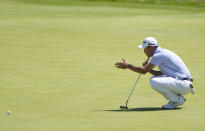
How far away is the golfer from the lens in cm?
966

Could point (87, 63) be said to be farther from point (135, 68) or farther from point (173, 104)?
point (135, 68)

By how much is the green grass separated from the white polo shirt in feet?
2.07

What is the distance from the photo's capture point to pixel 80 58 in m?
18.4

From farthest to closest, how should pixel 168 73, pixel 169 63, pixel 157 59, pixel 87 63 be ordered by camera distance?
pixel 87 63
pixel 168 73
pixel 169 63
pixel 157 59

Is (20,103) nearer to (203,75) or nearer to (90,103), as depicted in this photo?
(90,103)

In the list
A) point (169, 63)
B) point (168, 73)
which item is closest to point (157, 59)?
point (169, 63)

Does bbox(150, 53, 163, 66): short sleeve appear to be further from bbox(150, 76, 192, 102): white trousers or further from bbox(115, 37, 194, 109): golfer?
bbox(150, 76, 192, 102): white trousers

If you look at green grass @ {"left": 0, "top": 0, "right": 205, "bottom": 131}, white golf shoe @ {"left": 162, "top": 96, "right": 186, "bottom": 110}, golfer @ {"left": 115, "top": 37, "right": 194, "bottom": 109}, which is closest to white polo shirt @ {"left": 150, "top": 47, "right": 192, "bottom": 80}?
golfer @ {"left": 115, "top": 37, "right": 194, "bottom": 109}

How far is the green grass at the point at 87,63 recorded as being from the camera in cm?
905

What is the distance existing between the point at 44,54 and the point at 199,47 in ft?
18.6

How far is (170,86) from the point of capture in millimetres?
9688

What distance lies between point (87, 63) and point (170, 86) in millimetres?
7769

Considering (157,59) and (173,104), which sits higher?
(157,59)

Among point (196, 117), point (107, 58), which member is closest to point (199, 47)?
point (107, 58)
